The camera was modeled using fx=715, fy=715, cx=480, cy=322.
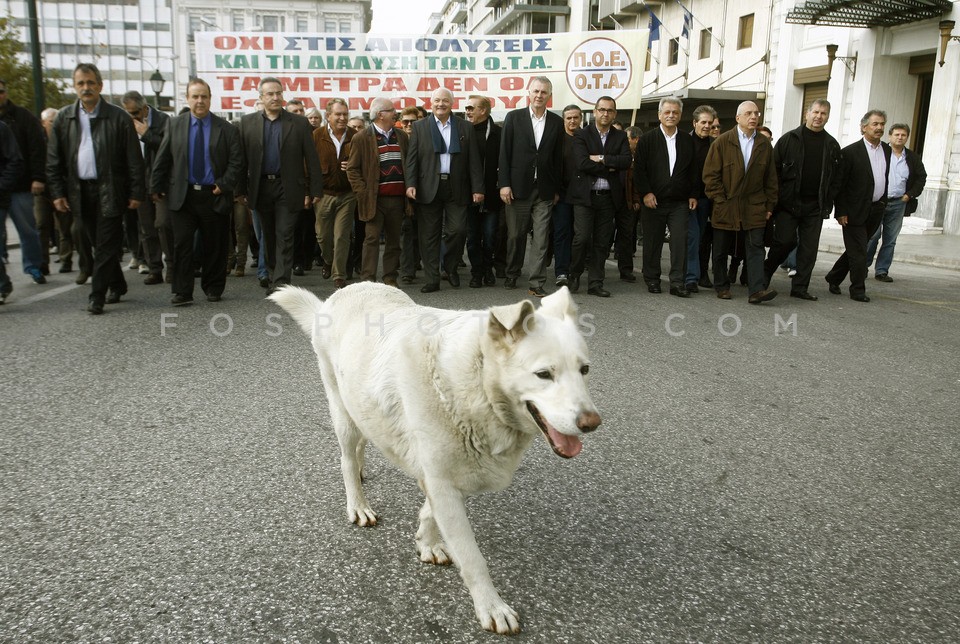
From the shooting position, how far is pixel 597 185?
30.7ft

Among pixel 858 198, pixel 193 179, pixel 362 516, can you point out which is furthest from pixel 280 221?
pixel 858 198

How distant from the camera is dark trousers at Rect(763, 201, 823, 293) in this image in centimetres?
916

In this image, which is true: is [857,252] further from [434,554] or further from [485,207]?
[434,554]

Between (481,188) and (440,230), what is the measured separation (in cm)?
80

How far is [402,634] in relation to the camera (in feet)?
7.91

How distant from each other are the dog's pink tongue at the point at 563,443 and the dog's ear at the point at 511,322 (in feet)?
1.12

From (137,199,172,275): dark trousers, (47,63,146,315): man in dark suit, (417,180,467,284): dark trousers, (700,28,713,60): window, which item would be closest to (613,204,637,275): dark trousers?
(417,180,467,284): dark trousers

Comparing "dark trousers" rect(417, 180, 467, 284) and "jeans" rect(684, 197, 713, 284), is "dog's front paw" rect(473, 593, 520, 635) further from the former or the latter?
"jeans" rect(684, 197, 713, 284)

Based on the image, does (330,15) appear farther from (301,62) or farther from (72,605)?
(72,605)

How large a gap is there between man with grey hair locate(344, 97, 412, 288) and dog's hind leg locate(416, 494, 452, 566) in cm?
652

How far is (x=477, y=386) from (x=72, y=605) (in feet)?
5.31

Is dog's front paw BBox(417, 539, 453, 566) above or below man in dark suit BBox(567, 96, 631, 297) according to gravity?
below

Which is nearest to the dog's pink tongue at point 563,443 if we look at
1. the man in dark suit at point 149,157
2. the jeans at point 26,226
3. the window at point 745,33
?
the man in dark suit at point 149,157

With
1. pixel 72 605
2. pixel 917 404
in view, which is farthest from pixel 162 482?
pixel 917 404
